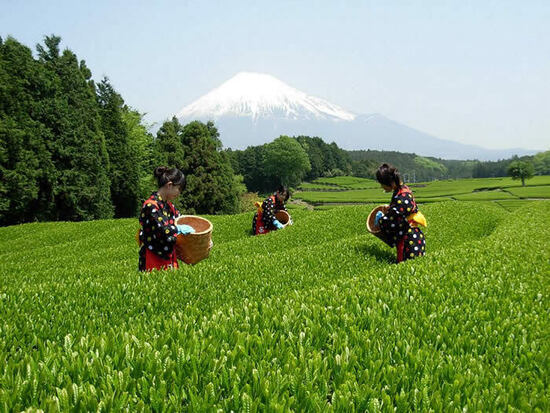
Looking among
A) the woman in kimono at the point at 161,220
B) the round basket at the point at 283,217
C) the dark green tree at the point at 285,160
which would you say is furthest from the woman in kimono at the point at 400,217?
the dark green tree at the point at 285,160

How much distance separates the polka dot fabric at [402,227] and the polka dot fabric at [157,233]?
4040 mm

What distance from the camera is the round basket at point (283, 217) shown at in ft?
48.2

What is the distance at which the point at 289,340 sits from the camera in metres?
3.11

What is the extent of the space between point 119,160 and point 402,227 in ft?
128

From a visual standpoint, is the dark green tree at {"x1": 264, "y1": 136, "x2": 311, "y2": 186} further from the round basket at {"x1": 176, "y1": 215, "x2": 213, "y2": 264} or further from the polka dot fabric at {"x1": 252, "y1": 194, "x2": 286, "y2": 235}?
the round basket at {"x1": 176, "y1": 215, "x2": 213, "y2": 264}

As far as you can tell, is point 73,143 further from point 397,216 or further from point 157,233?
point 397,216

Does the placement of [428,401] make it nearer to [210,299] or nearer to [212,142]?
[210,299]

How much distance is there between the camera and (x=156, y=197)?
5762mm

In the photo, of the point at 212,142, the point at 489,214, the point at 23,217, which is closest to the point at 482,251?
the point at 489,214

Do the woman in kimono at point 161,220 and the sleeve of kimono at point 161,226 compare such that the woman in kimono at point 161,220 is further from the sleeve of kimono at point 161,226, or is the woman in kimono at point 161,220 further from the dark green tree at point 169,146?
the dark green tree at point 169,146

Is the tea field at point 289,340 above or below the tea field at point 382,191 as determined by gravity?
above

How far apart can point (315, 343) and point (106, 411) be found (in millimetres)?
1792

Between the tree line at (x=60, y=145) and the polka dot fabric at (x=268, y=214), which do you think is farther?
the tree line at (x=60, y=145)

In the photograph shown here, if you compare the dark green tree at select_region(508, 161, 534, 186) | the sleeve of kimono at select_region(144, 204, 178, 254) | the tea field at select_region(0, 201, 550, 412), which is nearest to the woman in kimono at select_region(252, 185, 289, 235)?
the tea field at select_region(0, 201, 550, 412)
